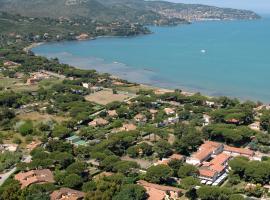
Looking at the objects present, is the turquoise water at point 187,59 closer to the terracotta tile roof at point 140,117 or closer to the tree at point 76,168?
the terracotta tile roof at point 140,117

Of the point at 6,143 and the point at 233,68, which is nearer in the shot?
the point at 6,143

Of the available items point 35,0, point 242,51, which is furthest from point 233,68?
point 35,0

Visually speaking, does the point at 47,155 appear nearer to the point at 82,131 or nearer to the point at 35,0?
the point at 82,131

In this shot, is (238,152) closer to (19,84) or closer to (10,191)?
(10,191)

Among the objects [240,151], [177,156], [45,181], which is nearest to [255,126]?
[240,151]

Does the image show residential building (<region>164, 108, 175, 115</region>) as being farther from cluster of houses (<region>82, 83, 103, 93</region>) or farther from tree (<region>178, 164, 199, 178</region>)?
tree (<region>178, 164, 199, 178</region>)
